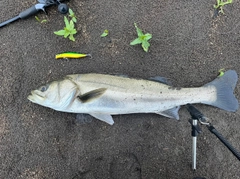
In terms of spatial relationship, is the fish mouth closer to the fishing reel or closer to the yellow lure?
the yellow lure

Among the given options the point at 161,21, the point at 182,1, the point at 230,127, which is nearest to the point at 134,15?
the point at 161,21

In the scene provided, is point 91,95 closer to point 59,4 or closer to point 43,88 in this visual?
point 43,88

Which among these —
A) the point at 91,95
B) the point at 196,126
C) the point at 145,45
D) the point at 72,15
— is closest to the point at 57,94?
the point at 91,95

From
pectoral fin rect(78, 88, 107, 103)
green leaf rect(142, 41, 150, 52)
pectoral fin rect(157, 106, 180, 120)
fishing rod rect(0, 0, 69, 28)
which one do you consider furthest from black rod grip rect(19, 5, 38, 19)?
pectoral fin rect(157, 106, 180, 120)

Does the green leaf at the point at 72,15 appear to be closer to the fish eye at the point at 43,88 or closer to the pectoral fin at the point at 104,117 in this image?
the fish eye at the point at 43,88

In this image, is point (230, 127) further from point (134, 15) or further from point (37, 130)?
point (37, 130)
